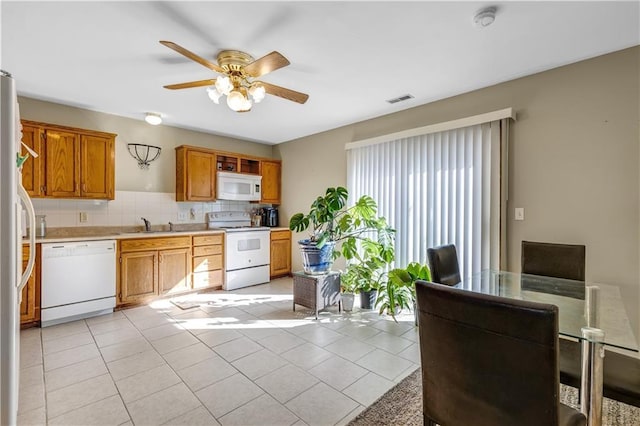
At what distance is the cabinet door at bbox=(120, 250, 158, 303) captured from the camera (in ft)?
11.7

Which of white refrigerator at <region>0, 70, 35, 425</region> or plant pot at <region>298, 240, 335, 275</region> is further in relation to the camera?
plant pot at <region>298, 240, 335, 275</region>

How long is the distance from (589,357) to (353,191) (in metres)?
3.22

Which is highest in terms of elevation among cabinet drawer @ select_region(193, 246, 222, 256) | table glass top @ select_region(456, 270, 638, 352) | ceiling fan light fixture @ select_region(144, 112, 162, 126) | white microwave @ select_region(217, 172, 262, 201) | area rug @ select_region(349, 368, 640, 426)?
ceiling fan light fixture @ select_region(144, 112, 162, 126)

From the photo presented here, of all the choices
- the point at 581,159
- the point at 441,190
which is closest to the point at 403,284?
the point at 441,190

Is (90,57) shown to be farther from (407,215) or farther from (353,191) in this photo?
(407,215)

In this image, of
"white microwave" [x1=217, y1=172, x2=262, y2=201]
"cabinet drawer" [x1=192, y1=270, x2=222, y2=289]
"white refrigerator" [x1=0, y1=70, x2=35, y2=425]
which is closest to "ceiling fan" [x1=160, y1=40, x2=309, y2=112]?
"white refrigerator" [x1=0, y1=70, x2=35, y2=425]

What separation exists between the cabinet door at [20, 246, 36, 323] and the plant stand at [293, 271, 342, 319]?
2614 millimetres

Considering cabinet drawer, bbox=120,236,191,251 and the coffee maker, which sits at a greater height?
the coffee maker

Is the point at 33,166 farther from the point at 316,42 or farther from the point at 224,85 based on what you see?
the point at 316,42

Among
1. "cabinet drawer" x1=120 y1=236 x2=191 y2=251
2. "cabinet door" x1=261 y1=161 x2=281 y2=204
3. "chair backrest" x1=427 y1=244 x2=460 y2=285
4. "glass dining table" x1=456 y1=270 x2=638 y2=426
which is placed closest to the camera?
"glass dining table" x1=456 y1=270 x2=638 y2=426

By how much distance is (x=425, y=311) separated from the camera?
1156 millimetres

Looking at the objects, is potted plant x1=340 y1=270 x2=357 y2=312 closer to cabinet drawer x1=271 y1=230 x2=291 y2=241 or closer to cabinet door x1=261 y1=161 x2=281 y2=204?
cabinet drawer x1=271 y1=230 x2=291 y2=241

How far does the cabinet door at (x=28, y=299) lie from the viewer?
2.94 meters

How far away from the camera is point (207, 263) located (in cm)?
432
